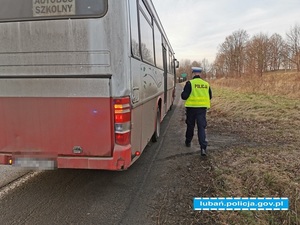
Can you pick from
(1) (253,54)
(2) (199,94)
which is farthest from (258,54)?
(2) (199,94)

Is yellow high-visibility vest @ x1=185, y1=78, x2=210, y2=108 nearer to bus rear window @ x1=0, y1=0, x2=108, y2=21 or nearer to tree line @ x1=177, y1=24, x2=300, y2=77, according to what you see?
bus rear window @ x1=0, y1=0, x2=108, y2=21

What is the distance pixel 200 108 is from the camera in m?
5.33

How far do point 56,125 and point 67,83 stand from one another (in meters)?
0.59

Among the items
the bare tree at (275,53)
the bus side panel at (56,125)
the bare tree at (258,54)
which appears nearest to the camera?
the bus side panel at (56,125)

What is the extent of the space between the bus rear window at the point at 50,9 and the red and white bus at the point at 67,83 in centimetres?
1

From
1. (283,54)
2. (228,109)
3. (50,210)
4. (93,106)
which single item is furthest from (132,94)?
(283,54)

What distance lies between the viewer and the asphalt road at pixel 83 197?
3.03m

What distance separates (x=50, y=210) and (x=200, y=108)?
11.8ft

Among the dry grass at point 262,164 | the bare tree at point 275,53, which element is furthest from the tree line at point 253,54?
the dry grass at point 262,164

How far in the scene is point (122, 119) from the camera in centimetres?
299

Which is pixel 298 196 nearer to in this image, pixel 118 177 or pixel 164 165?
pixel 164 165

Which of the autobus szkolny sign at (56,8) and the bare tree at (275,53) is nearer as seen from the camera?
the autobus szkolny sign at (56,8)

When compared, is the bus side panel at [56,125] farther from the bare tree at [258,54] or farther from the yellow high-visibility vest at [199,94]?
the bare tree at [258,54]

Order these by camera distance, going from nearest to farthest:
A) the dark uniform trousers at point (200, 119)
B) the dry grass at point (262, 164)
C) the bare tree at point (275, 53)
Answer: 1. the dry grass at point (262, 164)
2. the dark uniform trousers at point (200, 119)
3. the bare tree at point (275, 53)
